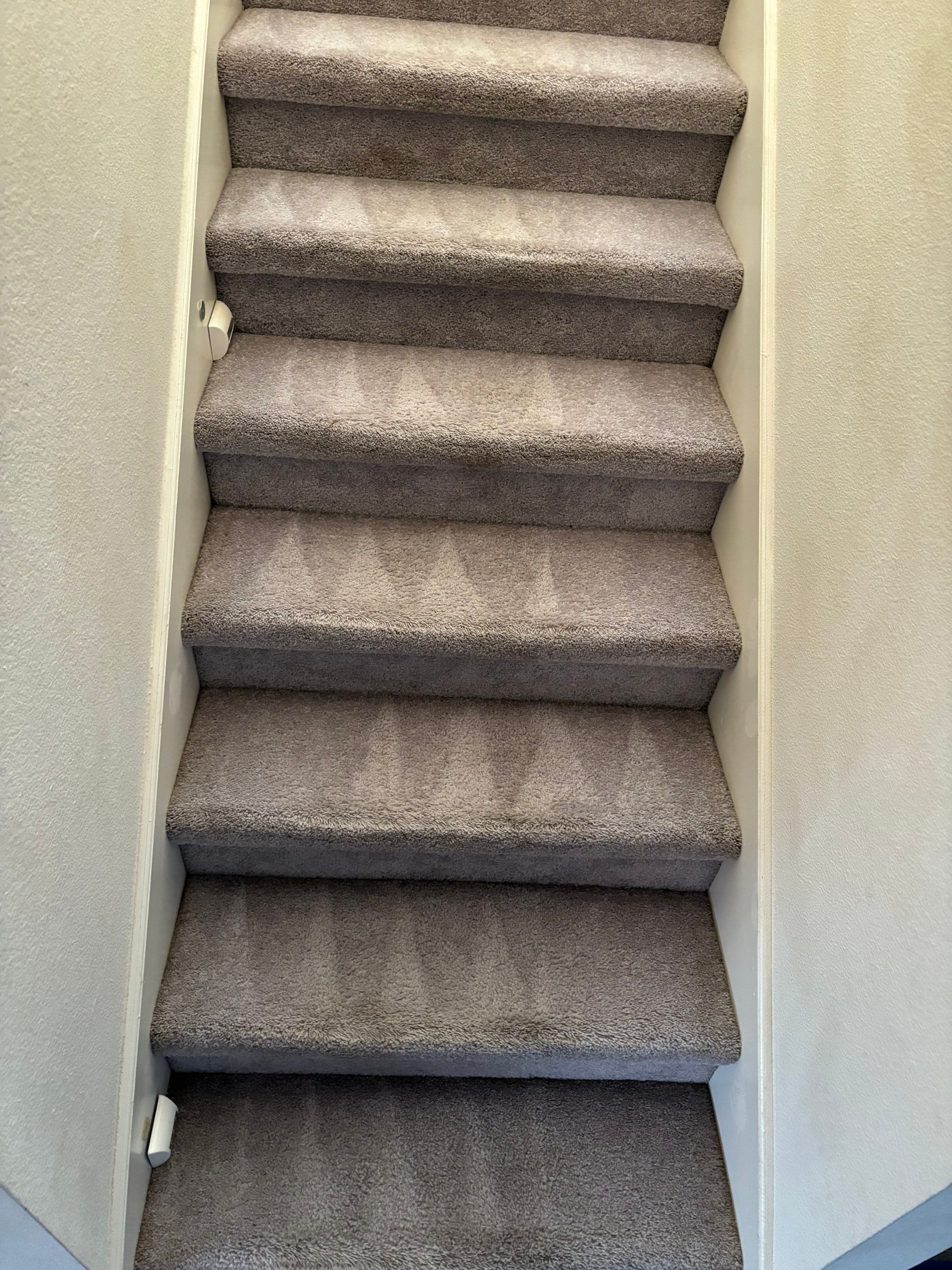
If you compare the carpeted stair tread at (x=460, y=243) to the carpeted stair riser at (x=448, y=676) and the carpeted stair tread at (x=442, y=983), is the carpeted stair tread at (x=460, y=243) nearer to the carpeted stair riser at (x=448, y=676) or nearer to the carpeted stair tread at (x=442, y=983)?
the carpeted stair riser at (x=448, y=676)

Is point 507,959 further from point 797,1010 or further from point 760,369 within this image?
point 760,369

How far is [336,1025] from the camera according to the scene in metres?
1.54

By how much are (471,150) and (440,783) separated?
4.02 feet

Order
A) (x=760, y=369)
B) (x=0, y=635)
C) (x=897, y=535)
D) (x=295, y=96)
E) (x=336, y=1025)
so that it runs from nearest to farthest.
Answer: (x=0, y=635) < (x=897, y=535) < (x=336, y=1025) < (x=760, y=369) < (x=295, y=96)

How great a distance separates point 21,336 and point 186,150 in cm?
80

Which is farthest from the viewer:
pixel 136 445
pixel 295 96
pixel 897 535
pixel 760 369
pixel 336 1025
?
pixel 295 96

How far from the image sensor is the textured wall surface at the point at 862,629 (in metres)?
1.13

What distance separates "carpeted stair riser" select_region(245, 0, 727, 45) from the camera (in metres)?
2.00

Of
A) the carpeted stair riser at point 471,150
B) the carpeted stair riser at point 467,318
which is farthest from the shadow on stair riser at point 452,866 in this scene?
the carpeted stair riser at point 471,150

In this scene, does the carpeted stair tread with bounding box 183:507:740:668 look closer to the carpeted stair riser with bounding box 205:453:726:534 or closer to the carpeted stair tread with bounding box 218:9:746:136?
Result: the carpeted stair riser with bounding box 205:453:726:534

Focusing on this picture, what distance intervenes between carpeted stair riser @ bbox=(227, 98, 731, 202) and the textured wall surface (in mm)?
320

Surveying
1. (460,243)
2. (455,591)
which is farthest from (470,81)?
(455,591)

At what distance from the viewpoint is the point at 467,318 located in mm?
1871

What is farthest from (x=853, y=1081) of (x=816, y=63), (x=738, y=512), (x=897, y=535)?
(x=816, y=63)
